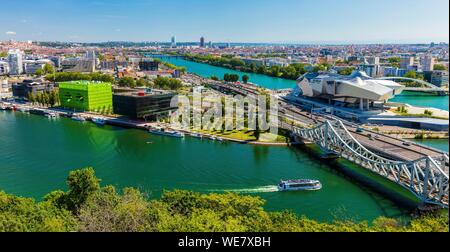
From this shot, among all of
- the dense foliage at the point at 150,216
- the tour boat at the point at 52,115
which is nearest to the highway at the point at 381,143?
the dense foliage at the point at 150,216

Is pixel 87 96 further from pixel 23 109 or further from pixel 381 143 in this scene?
pixel 381 143

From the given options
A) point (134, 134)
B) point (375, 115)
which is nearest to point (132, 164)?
point (134, 134)

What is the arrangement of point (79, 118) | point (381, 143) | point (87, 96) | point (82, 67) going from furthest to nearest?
point (82, 67), point (87, 96), point (79, 118), point (381, 143)

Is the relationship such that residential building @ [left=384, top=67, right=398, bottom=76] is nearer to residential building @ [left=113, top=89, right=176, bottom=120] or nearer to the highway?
the highway

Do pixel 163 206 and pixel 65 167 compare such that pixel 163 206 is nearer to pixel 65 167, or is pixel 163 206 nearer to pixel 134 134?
pixel 65 167

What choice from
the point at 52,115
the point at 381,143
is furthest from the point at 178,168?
the point at 52,115
